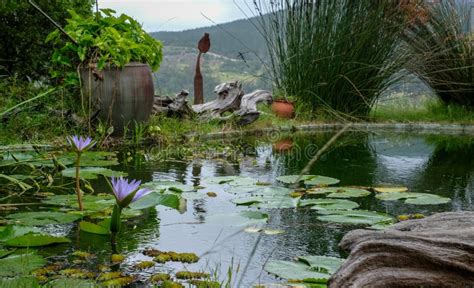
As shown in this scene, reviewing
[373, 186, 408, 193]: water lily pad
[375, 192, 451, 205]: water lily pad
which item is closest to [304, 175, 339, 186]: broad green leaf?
[373, 186, 408, 193]: water lily pad

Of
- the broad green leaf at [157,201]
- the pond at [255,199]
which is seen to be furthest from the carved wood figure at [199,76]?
the broad green leaf at [157,201]

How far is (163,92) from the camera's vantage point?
7.78 m

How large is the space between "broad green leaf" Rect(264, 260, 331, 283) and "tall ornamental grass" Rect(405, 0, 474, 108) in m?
5.51

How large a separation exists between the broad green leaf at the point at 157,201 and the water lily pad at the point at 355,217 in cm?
66

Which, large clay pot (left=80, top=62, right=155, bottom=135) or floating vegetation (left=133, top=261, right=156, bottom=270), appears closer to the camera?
floating vegetation (left=133, top=261, right=156, bottom=270)

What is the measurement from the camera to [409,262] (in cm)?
183

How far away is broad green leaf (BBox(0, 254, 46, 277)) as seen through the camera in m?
2.10

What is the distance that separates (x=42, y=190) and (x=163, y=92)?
4.22m

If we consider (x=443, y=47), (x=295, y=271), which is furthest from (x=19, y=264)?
(x=443, y=47)

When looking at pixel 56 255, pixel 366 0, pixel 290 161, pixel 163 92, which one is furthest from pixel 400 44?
pixel 56 255

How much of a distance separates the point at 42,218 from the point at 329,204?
128 cm

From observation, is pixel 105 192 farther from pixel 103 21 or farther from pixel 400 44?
pixel 400 44

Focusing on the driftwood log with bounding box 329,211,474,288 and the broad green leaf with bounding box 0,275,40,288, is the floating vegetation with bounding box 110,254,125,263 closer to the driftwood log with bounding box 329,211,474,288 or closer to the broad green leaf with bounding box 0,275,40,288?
the broad green leaf with bounding box 0,275,40,288

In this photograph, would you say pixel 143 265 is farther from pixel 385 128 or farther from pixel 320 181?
pixel 385 128
